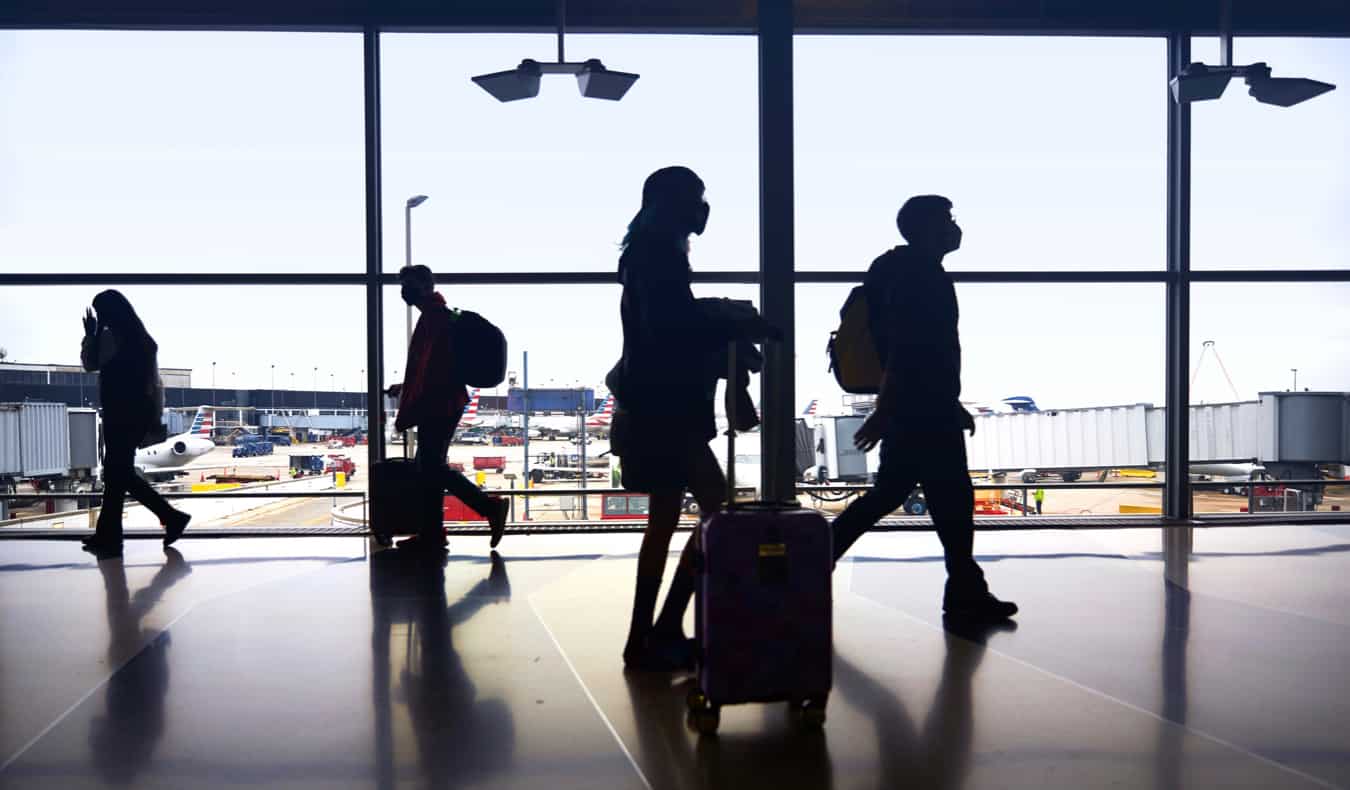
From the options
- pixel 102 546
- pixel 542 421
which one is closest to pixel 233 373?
pixel 102 546

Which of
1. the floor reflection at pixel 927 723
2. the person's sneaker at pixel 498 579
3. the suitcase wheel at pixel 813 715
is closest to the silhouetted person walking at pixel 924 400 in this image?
the floor reflection at pixel 927 723

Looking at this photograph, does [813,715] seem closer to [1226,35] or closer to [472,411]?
[472,411]

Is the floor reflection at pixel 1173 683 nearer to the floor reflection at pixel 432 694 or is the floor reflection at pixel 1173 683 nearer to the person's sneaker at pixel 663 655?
the person's sneaker at pixel 663 655

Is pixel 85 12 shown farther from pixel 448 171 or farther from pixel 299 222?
pixel 448 171

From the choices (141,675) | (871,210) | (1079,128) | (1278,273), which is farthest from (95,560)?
(1278,273)

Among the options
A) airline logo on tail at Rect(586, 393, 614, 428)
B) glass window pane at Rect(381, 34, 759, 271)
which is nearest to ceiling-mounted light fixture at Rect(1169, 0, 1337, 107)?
glass window pane at Rect(381, 34, 759, 271)

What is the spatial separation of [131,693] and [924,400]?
2522mm

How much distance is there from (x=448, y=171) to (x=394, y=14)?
0.99 metres

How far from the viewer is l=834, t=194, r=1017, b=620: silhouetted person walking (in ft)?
10.5

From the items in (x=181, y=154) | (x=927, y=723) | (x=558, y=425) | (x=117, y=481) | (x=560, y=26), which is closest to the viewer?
(x=927, y=723)

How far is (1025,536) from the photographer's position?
18.1 feet

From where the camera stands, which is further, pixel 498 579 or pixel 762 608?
pixel 498 579

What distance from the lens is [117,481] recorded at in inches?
193

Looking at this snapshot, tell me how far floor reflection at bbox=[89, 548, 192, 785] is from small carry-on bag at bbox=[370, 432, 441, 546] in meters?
1.21
